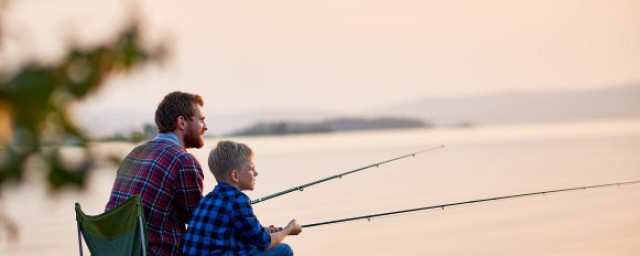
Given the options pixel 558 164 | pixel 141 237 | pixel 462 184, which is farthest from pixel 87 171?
pixel 558 164

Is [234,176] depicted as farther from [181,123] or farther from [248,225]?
[181,123]

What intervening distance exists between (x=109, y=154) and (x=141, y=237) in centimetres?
190

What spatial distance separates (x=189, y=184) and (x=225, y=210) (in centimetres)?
25

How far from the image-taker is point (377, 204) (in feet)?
32.7

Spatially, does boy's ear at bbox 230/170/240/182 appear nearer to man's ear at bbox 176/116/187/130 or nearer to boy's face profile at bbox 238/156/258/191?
boy's face profile at bbox 238/156/258/191

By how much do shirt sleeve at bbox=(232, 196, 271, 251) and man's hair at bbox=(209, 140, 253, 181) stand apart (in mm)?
106

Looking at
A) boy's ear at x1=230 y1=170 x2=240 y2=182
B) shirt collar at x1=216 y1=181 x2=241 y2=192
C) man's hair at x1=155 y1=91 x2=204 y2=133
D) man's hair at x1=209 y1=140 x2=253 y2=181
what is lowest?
shirt collar at x1=216 y1=181 x2=241 y2=192

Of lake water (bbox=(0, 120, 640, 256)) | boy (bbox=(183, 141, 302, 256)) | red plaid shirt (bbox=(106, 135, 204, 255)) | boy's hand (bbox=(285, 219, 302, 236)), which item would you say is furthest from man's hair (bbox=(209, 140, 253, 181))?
lake water (bbox=(0, 120, 640, 256))

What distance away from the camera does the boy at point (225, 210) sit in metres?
3.24

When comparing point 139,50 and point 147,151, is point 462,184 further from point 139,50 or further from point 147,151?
point 139,50

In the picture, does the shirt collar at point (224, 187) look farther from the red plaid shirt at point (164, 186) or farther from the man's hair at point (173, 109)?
the man's hair at point (173, 109)

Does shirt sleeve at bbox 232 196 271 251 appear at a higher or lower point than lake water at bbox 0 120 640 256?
lower

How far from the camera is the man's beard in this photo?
3.54m

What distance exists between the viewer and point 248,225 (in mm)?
3287
